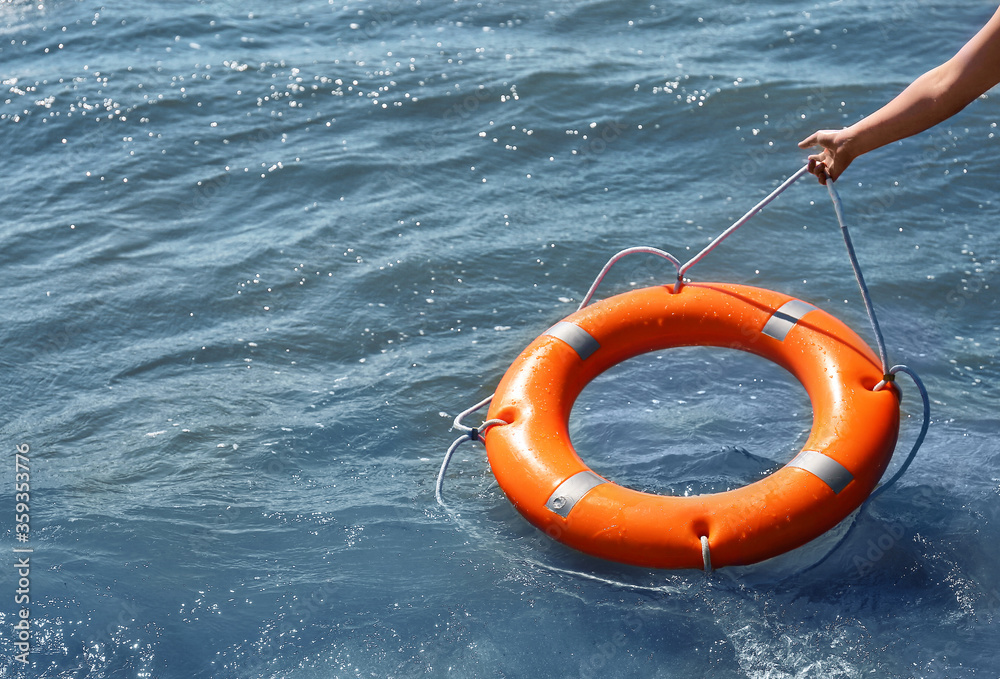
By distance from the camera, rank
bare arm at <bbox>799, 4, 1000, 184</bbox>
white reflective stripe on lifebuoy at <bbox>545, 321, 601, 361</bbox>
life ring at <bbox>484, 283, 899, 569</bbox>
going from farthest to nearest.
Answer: white reflective stripe on lifebuoy at <bbox>545, 321, 601, 361</bbox> → life ring at <bbox>484, 283, 899, 569</bbox> → bare arm at <bbox>799, 4, 1000, 184</bbox>

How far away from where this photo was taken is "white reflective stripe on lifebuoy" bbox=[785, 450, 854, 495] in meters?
2.86

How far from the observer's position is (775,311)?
3.40 meters

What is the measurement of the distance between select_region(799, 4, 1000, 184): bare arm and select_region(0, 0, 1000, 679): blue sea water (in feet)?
4.52

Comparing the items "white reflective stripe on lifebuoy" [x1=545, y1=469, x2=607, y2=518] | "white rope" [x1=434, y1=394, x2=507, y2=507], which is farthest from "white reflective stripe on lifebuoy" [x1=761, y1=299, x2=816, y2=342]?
"white rope" [x1=434, y1=394, x2=507, y2=507]

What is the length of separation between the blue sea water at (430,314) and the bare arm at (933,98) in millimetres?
1377

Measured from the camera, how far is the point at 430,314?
4652mm

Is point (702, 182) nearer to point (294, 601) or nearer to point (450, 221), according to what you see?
point (450, 221)

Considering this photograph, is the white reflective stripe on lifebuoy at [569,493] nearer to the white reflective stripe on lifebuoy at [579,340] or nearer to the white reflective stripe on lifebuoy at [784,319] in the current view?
the white reflective stripe on lifebuoy at [579,340]

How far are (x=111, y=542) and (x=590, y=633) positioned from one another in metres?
1.71

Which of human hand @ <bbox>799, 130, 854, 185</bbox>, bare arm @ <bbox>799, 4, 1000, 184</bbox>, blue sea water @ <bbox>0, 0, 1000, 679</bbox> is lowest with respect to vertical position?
blue sea water @ <bbox>0, 0, 1000, 679</bbox>

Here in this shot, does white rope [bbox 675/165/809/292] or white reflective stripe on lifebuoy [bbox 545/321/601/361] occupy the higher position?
white rope [bbox 675/165/809/292]

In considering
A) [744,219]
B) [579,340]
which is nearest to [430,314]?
[579,340]

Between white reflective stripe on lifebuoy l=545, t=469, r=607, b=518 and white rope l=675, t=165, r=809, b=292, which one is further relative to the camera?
white rope l=675, t=165, r=809, b=292

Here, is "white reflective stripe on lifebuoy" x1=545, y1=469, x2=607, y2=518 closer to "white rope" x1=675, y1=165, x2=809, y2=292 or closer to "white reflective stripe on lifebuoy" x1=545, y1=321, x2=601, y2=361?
"white reflective stripe on lifebuoy" x1=545, y1=321, x2=601, y2=361
